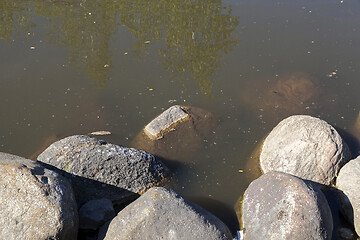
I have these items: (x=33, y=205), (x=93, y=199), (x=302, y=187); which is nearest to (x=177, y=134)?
(x=93, y=199)

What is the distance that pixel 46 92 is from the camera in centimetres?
768

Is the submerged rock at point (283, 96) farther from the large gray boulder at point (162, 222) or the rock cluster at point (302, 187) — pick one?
the large gray boulder at point (162, 222)

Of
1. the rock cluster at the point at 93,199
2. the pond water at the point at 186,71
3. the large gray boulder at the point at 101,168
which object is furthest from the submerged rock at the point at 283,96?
the large gray boulder at the point at 101,168

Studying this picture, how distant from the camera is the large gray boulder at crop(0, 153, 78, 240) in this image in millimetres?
4299

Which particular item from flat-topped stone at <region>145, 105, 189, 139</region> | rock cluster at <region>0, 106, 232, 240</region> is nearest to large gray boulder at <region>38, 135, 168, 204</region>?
rock cluster at <region>0, 106, 232, 240</region>

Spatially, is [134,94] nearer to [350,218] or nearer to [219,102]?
[219,102]

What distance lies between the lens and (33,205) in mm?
4375

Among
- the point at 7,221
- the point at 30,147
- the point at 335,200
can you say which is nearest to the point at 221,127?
the point at 335,200

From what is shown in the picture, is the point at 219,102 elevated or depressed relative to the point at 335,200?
elevated

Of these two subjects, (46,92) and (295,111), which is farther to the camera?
Result: (46,92)

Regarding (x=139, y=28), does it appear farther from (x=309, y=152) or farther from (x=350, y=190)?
(x=350, y=190)

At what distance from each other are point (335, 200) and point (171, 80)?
3803 mm

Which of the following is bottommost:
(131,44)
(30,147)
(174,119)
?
(30,147)

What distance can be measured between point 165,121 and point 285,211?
9.11 ft
